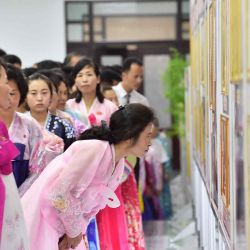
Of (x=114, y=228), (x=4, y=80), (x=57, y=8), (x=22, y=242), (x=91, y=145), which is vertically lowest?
(x=114, y=228)

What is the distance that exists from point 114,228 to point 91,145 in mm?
1454

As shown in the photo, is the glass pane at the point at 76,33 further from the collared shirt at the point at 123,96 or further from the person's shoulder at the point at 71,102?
the person's shoulder at the point at 71,102

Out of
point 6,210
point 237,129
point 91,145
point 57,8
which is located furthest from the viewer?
point 57,8

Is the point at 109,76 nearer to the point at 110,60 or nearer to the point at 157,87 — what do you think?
the point at 110,60

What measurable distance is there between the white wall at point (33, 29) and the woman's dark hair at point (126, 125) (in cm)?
882

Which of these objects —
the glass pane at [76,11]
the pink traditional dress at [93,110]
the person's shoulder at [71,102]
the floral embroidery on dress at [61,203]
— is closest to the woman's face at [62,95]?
the pink traditional dress at [93,110]

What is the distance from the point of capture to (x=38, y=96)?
4.75m

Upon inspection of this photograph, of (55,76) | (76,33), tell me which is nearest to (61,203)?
(55,76)

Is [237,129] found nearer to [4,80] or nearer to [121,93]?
[4,80]

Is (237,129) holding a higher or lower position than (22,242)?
higher

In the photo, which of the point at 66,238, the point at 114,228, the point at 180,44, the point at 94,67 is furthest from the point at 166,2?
the point at 66,238

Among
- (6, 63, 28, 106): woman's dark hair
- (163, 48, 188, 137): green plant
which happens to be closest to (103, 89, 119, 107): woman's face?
(6, 63, 28, 106): woman's dark hair

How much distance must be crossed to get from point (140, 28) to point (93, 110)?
7370mm

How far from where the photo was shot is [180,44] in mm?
13031
